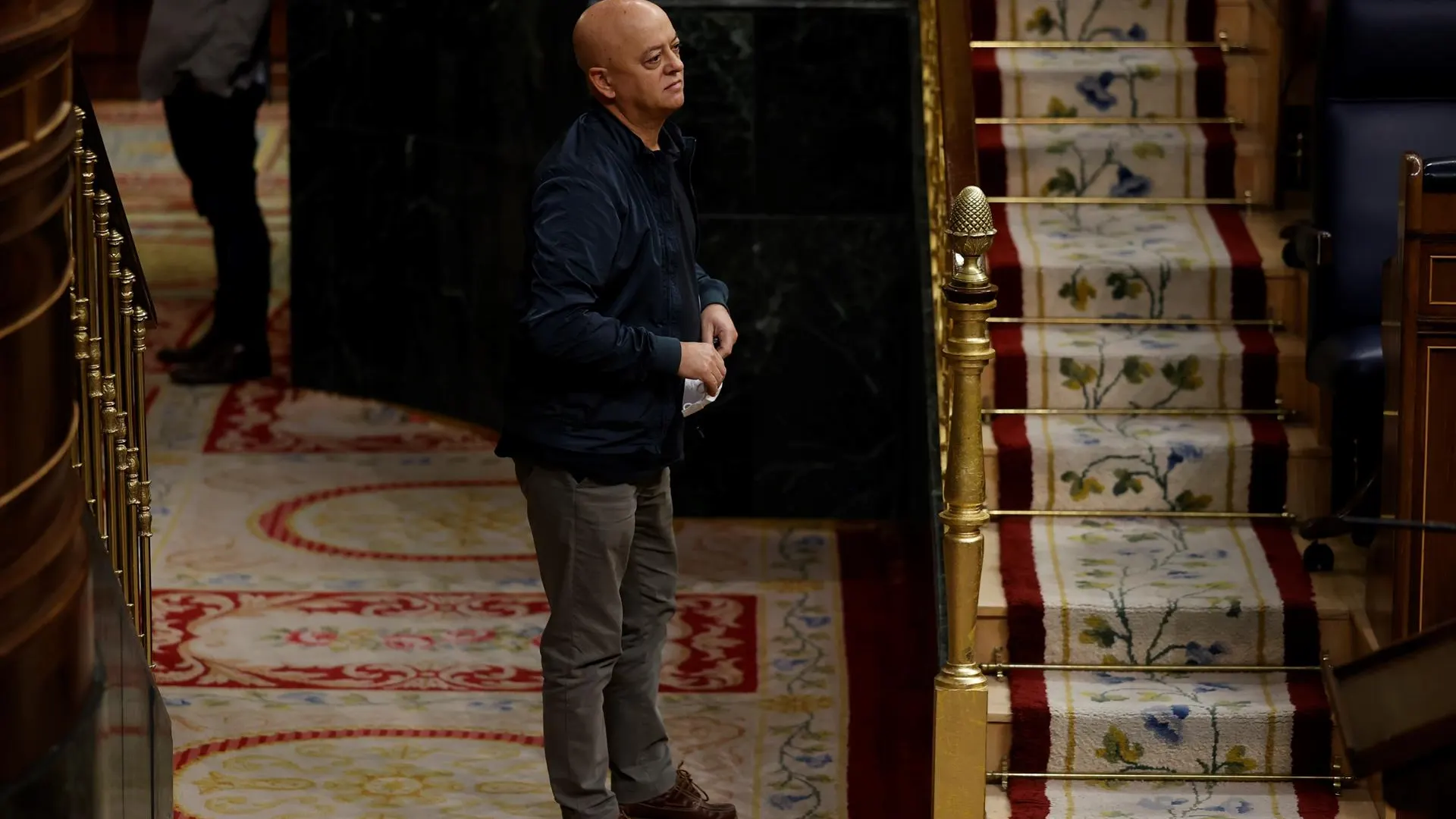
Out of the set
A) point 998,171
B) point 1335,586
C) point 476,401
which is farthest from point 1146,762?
point 476,401

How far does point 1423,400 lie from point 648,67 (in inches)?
58.8

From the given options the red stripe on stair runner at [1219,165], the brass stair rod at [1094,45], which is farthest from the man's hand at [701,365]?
the brass stair rod at [1094,45]

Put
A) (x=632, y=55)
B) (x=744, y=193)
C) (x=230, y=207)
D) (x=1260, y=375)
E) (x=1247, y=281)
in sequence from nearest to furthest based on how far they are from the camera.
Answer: (x=632, y=55), (x=1260, y=375), (x=1247, y=281), (x=744, y=193), (x=230, y=207)

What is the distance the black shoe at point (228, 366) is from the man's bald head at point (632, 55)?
3892mm

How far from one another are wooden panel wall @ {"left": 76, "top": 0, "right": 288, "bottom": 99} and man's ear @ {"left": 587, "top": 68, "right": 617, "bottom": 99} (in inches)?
325

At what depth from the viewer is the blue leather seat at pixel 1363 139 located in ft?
14.9

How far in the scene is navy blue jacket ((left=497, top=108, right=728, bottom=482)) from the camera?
3.49m

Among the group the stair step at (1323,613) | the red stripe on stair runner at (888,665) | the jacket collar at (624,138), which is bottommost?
the red stripe on stair runner at (888,665)

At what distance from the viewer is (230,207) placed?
6.96 m

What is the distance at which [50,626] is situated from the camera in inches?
122

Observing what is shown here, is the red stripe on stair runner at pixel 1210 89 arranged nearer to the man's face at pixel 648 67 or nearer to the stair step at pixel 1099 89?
the stair step at pixel 1099 89

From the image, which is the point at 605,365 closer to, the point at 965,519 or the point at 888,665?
the point at 965,519

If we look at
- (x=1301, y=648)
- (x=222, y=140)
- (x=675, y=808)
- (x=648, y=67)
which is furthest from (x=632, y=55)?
(x=222, y=140)

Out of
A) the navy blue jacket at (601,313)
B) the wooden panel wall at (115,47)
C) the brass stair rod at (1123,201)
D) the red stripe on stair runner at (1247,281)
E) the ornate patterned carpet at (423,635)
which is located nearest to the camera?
the navy blue jacket at (601,313)
